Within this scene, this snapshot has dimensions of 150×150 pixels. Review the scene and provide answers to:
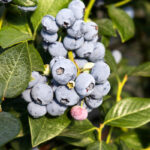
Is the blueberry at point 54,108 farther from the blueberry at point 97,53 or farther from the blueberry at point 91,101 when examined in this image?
the blueberry at point 97,53

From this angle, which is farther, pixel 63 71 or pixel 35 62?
pixel 35 62

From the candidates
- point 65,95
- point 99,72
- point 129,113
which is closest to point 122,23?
point 129,113

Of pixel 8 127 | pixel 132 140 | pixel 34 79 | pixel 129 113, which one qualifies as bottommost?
pixel 132 140

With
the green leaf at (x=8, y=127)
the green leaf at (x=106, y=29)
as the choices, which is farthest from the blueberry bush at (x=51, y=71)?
the green leaf at (x=106, y=29)

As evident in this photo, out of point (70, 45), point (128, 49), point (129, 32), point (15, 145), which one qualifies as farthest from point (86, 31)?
point (128, 49)

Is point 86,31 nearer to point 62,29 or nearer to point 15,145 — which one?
point 62,29

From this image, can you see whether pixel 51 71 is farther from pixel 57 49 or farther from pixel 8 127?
pixel 8 127

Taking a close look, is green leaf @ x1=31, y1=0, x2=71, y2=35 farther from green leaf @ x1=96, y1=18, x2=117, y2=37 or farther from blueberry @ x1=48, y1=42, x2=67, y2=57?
green leaf @ x1=96, y1=18, x2=117, y2=37
